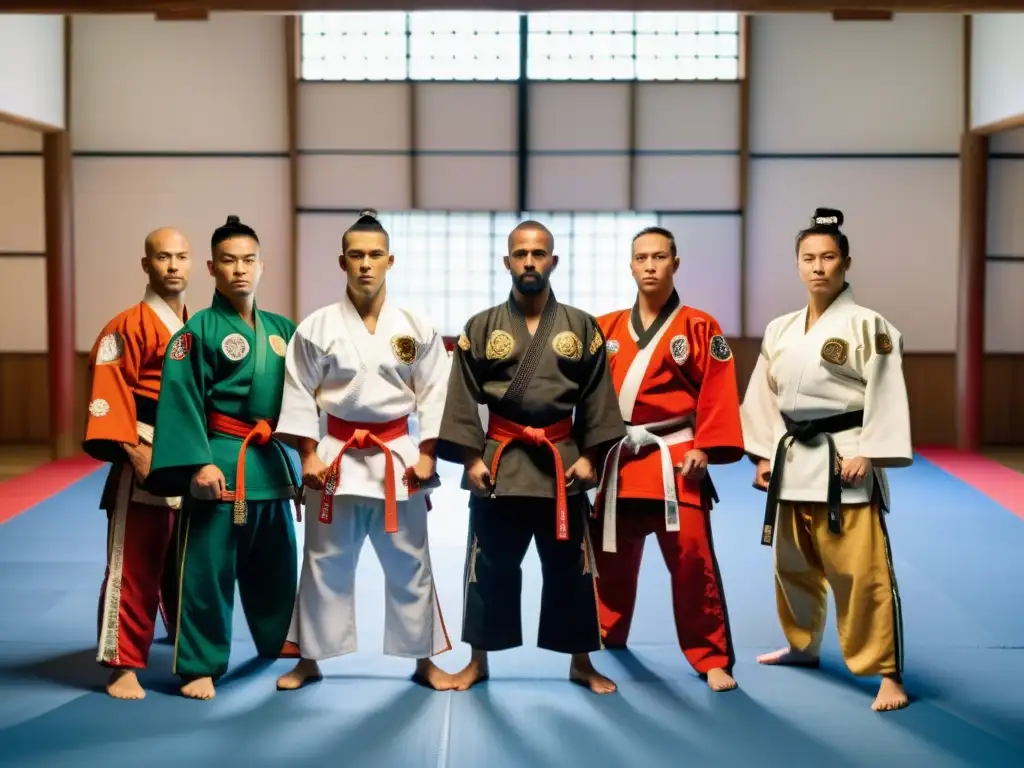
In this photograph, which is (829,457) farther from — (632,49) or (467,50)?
(467,50)

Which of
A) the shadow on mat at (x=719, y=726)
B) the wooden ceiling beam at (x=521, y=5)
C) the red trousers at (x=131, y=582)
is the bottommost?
the shadow on mat at (x=719, y=726)

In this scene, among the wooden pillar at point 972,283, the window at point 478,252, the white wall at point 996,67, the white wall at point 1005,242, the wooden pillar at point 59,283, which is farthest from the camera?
the window at point 478,252

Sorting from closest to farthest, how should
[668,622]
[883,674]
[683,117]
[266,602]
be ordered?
[883,674] < [266,602] < [668,622] < [683,117]

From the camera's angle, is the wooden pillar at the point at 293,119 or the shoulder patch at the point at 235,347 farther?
→ the wooden pillar at the point at 293,119

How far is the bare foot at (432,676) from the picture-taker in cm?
363

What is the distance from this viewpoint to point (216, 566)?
3586 mm

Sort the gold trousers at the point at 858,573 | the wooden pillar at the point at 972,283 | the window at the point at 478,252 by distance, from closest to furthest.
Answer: the gold trousers at the point at 858,573 → the wooden pillar at the point at 972,283 → the window at the point at 478,252

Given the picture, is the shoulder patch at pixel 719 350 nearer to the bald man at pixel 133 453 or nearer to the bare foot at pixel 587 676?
the bare foot at pixel 587 676

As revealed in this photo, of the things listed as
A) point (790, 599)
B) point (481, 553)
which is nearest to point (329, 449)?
point (481, 553)

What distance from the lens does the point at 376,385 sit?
11.6 feet

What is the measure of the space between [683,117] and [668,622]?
579cm

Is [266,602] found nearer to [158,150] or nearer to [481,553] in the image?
[481,553]

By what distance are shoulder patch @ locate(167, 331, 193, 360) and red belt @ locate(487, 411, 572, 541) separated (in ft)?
3.02

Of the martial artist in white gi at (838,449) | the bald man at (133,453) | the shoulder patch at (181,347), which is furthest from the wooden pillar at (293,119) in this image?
the martial artist in white gi at (838,449)
